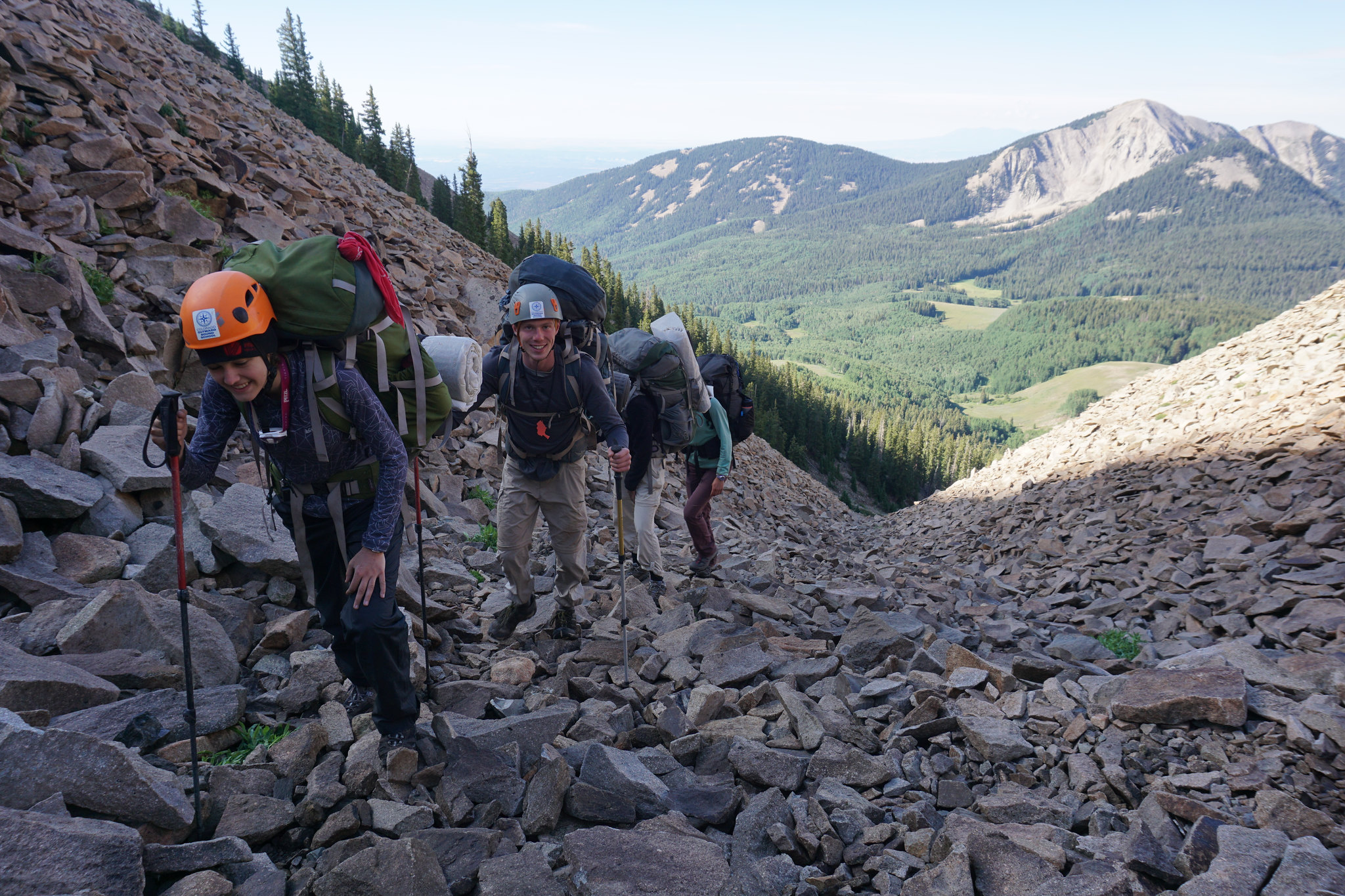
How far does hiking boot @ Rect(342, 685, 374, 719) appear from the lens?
16.3 feet

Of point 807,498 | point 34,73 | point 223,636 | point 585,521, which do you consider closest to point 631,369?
point 585,521

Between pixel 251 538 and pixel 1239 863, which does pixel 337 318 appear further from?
pixel 1239 863

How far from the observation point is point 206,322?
3.45m

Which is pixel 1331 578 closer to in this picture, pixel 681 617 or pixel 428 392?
pixel 681 617

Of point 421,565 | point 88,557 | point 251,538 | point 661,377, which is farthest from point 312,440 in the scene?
point 661,377

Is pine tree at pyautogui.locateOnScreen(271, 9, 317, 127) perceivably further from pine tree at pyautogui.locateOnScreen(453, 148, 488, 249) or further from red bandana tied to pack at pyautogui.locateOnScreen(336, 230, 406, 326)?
red bandana tied to pack at pyautogui.locateOnScreen(336, 230, 406, 326)

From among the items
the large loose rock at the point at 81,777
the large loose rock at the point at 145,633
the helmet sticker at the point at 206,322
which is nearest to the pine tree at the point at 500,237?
the large loose rock at the point at 145,633

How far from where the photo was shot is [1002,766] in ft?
15.8

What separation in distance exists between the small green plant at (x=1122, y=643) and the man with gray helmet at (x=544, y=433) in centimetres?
579

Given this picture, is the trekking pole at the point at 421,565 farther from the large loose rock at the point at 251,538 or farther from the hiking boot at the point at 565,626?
the hiking boot at the point at 565,626

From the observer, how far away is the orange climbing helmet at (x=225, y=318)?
11.3ft

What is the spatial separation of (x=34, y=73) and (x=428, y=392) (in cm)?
1246

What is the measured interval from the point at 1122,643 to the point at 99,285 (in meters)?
12.6

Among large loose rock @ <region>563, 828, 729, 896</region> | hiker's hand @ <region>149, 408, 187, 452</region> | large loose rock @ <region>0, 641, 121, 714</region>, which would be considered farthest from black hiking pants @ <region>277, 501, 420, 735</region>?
large loose rock @ <region>563, 828, 729, 896</region>
